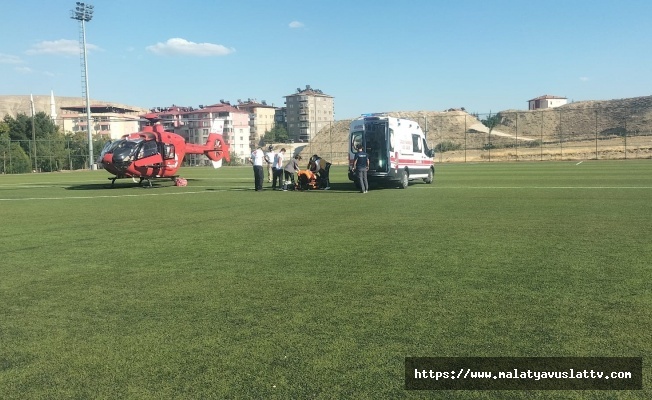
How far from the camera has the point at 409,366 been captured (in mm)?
3561

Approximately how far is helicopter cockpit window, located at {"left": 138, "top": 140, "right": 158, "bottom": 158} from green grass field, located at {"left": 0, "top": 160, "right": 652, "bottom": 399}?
11844 millimetres

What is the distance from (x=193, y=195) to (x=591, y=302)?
49.9ft

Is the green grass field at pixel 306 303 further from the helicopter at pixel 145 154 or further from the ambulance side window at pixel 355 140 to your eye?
the helicopter at pixel 145 154

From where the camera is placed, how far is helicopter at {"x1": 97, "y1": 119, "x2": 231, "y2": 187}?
70.1 ft

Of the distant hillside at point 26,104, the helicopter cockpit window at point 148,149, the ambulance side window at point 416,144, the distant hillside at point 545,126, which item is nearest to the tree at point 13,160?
the helicopter cockpit window at point 148,149

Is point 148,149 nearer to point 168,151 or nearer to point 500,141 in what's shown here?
point 168,151

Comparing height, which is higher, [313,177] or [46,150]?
[46,150]

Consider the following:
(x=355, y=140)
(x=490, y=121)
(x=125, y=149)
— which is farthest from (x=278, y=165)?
(x=490, y=121)

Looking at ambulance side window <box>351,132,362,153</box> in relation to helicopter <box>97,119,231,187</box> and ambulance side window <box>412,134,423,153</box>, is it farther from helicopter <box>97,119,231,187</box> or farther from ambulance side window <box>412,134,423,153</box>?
helicopter <box>97,119,231,187</box>

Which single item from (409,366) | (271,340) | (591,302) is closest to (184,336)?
(271,340)

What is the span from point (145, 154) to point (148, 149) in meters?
0.28

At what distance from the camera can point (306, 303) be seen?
16.4 feet

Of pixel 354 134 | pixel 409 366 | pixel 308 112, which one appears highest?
pixel 308 112

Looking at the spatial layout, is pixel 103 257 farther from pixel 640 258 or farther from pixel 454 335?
pixel 640 258
